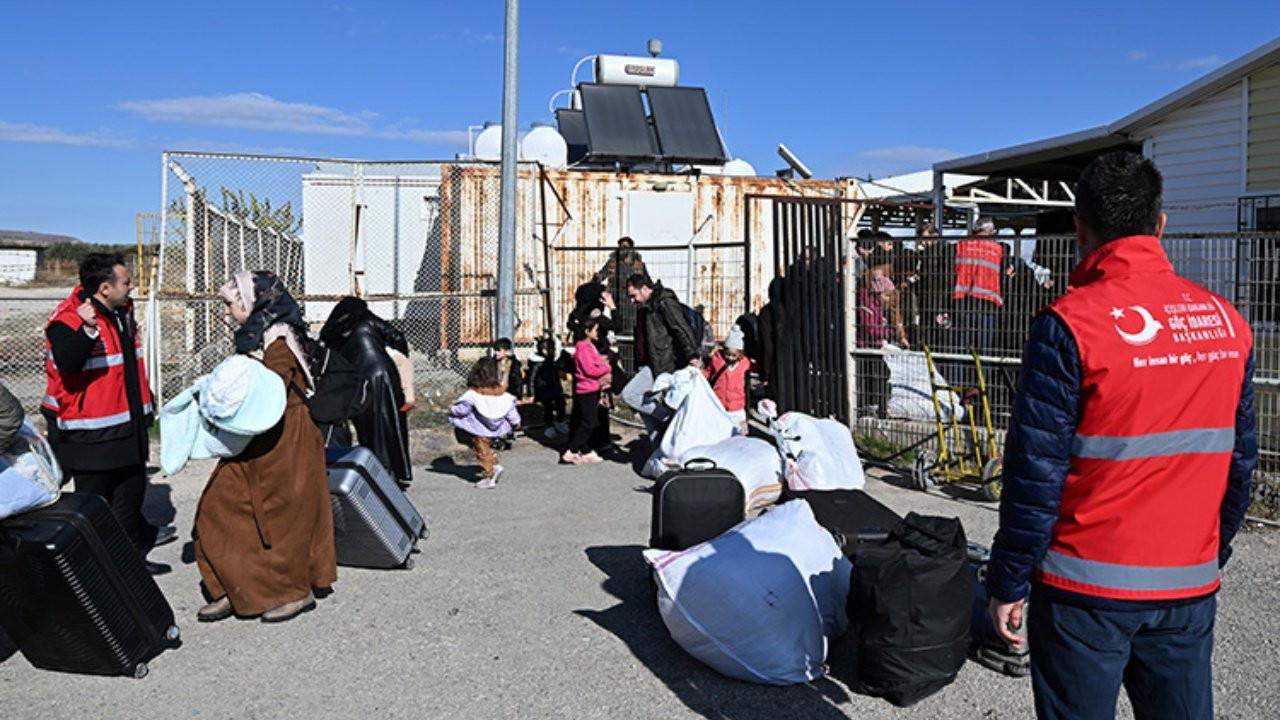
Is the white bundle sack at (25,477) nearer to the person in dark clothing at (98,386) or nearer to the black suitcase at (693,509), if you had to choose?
the person in dark clothing at (98,386)

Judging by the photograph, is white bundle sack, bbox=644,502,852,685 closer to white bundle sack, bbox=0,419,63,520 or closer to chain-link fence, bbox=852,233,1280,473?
white bundle sack, bbox=0,419,63,520

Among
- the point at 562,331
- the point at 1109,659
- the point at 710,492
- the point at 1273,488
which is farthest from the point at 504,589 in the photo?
the point at 562,331

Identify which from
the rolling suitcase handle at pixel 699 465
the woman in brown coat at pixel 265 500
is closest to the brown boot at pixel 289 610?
the woman in brown coat at pixel 265 500

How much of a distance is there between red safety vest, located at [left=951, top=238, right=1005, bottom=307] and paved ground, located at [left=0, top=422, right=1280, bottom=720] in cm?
254

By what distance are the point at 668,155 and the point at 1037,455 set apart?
49.1ft

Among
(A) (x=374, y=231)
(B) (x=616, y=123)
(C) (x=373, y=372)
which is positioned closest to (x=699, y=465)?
(C) (x=373, y=372)

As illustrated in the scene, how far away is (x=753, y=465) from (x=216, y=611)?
332 cm

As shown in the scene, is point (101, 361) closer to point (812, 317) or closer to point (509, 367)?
point (509, 367)

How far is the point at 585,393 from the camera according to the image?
31.3 feet

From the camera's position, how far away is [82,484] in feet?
19.6

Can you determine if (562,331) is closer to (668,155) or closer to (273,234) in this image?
(668,155)

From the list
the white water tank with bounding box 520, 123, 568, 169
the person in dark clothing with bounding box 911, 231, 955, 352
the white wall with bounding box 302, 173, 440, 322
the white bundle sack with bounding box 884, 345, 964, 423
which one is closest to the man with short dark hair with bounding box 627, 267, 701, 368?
the white bundle sack with bounding box 884, 345, 964, 423

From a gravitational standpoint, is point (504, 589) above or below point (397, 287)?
below

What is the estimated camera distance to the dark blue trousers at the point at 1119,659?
2641 mm
